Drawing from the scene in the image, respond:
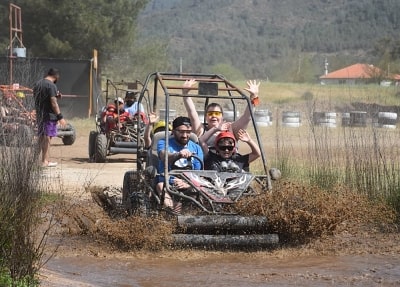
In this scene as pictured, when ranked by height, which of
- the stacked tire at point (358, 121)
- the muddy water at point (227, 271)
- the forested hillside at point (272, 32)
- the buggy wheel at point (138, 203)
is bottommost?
the muddy water at point (227, 271)

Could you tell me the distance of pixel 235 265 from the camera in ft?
25.0

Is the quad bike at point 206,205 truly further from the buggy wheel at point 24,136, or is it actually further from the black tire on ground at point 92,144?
the black tire on ground at point 92,144

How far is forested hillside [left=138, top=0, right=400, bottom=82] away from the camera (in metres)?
98.9

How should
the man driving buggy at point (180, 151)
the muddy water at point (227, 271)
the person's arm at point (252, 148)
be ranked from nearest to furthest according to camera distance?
1. the muddy water at point (227, 271)
2. the man driving buggy at point (180, 151)
3. the person's arm at point (252, 148)

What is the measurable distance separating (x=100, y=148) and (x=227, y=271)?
339 inches

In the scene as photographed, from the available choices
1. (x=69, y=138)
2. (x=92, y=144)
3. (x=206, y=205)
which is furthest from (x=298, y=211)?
(x=69, y=138)

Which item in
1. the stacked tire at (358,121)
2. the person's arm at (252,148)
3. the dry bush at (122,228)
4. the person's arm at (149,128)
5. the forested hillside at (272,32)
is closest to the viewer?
the dry bush at (122,228)

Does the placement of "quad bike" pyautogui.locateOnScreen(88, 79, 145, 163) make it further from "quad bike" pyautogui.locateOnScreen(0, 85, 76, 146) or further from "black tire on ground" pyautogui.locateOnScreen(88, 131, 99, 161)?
"quad bike" pyautogui.locateOnScreen(0, 85, 76, 146)

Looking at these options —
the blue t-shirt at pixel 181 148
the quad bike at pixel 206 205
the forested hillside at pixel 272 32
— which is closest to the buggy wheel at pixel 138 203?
the quad bike at pixel 206 205

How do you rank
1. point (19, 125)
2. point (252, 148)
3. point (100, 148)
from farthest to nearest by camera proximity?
1. point (100, 148)
2. point (252, 148)
3. point (19, 125)

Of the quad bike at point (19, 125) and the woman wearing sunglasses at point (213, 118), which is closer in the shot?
the quad bike at point (19, 125)

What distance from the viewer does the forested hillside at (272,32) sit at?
9894 centimetres

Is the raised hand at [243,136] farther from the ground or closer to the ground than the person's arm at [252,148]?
farther from the ground

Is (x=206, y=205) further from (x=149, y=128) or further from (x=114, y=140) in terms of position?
(x=114, y=140)
